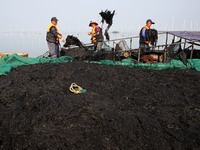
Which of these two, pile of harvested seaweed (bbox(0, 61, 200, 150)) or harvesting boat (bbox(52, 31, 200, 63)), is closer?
pile of harvested seaweed (bbox(0, 61, 200, 150))

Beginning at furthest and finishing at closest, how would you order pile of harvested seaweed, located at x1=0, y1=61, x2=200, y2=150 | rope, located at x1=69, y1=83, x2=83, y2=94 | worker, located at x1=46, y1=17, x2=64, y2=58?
worker, located at x1=46, y1=17, x2=64, y2=58, rope, located at x1=69, y1=83, x2=83, y2=94, pile of harvested seaweed, located at x1=0, y1=61, x2=200, y2=150

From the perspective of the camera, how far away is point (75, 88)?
15.5 ft

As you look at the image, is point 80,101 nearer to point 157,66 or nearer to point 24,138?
point 24,138

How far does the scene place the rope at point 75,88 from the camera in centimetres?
454

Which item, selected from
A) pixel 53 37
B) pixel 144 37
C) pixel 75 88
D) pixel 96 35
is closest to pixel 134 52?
pixel 144 37

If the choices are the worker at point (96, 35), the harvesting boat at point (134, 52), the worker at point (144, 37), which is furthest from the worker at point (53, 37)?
the worker at point (144, 37)

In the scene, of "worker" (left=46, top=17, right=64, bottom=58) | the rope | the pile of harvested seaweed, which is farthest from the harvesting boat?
the rope

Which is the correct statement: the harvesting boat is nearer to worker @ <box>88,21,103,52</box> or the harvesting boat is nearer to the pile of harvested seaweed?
worker @ <box>88,21,103,52</box>

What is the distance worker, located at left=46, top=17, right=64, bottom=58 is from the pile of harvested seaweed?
223 cm

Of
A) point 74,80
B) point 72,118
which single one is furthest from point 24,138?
point 74,80

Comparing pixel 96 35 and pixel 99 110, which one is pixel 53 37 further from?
pixel 99 110

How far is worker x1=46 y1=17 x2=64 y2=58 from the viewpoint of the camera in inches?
304

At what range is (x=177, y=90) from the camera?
4.90 m

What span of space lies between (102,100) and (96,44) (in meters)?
4.62
